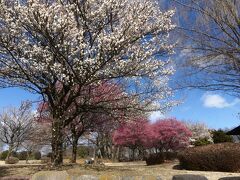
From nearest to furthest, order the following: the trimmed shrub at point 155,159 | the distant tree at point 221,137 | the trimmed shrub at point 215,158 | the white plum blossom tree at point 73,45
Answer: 1. the white plum blossom tree at point 73,45
2. the trimmed shrub at point 215,158
3. the trimmed shrub at point 155,159
4. the distant tree at point 221,137

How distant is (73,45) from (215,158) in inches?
364

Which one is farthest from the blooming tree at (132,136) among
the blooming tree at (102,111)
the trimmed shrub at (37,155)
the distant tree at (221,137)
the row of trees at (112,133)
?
the trimmed shrub at (37,155)

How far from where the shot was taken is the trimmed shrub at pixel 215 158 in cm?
1839

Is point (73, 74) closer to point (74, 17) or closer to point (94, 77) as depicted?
point (94, 77)

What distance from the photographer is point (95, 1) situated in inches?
632

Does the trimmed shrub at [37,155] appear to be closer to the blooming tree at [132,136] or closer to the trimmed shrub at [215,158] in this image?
the blooming tree at [132,136]

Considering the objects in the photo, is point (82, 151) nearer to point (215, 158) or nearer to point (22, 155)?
point (22, 155)

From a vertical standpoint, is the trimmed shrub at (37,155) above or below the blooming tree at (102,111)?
above

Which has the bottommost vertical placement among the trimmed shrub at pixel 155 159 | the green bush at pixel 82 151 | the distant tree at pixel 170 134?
the trimmed shrub at pixel 155 159

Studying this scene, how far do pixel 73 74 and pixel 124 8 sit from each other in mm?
3939

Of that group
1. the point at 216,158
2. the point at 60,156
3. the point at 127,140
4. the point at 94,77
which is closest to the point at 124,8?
the point at 94,77

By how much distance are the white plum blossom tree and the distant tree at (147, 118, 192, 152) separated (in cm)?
2542

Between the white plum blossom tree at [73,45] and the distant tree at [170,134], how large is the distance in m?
25.4

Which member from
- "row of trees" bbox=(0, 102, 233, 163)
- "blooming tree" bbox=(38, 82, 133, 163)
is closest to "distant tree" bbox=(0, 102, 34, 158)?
"row of trees" bbox=(0, 102, 233, 163)
